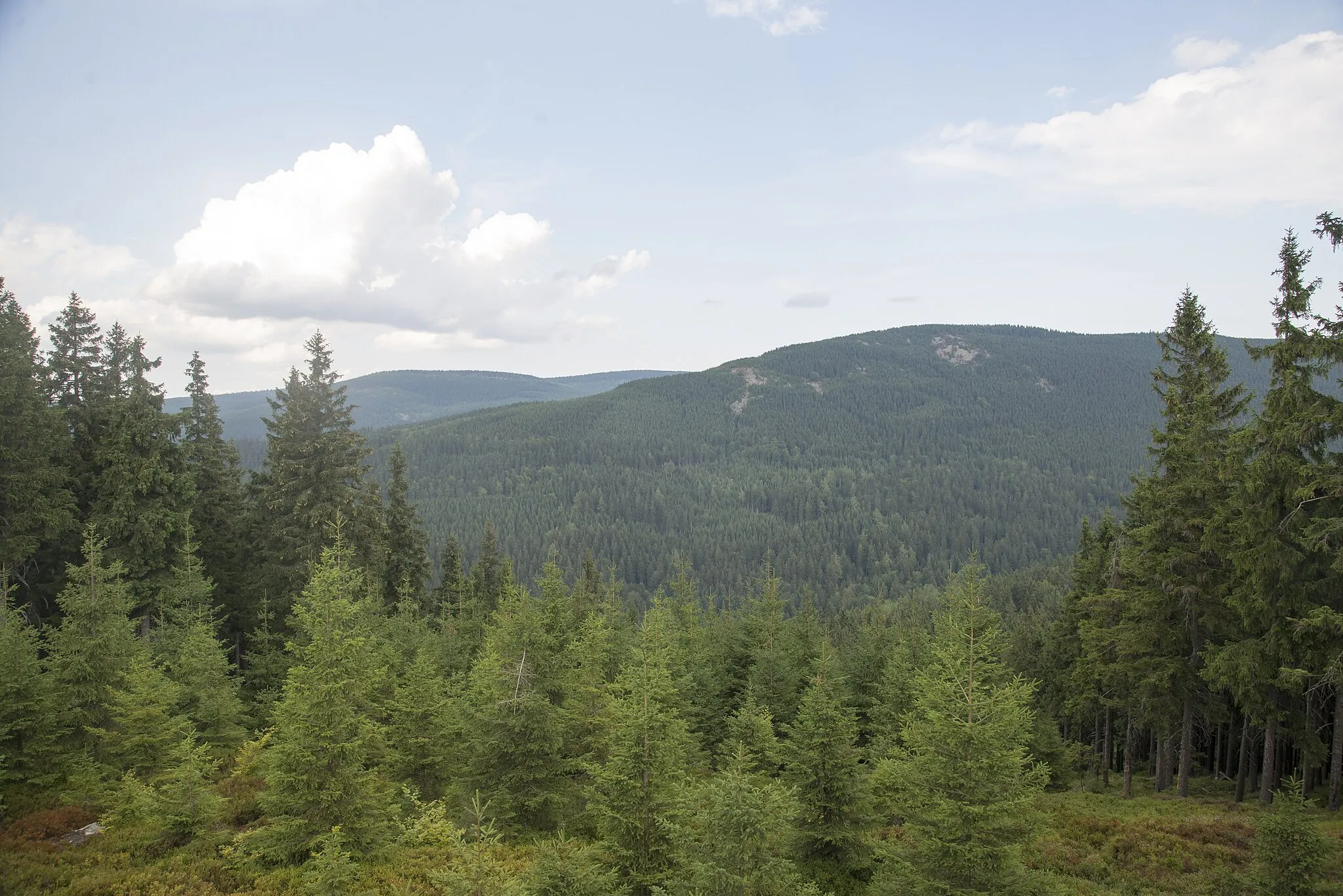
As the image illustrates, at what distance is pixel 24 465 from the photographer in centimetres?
2534

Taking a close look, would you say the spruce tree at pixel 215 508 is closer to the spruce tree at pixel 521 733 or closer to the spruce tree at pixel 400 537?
the spruce tree at pixel 400 537

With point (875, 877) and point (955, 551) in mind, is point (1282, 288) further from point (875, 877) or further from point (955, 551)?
point (955, 551)

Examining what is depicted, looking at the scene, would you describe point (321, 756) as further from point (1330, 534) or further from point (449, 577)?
point (449, 577)

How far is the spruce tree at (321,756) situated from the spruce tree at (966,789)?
34.3 feet

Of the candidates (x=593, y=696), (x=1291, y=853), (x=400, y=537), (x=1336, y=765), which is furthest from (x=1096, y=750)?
(x=400, y=537)

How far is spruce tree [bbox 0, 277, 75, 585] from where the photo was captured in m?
24.6

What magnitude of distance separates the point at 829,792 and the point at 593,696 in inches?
263

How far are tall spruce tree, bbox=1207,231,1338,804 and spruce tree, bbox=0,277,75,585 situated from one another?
41.3 meters

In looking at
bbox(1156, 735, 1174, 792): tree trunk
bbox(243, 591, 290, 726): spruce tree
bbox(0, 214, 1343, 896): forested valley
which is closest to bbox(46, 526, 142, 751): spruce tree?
bbox(0, 214, 1343, 896): forested valley

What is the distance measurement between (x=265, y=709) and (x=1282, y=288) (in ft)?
117

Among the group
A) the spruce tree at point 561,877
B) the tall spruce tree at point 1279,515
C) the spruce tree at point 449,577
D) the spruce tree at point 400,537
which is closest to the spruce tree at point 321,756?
the spruce tree at point 561,877

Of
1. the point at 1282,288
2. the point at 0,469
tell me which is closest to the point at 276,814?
the point at 0,469

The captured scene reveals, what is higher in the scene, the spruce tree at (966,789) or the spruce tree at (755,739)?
the spruce tree at (966,789)

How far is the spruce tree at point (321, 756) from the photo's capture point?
13.1 m
